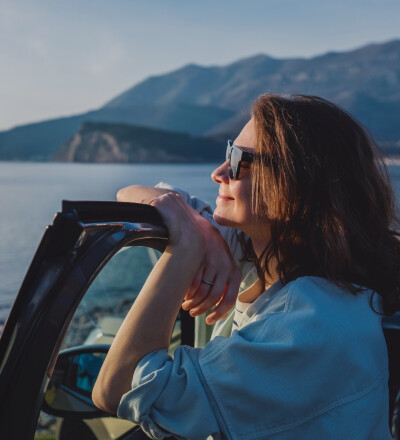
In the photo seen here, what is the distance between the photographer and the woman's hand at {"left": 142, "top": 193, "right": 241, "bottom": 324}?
1340 mm

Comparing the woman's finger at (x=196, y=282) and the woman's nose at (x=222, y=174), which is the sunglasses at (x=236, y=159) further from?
the woman's finger at (x=196, y=282)

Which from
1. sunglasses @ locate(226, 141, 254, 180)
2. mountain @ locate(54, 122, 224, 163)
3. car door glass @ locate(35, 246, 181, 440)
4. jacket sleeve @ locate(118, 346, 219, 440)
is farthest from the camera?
mountain @ locate(54, 122, 224, 163)

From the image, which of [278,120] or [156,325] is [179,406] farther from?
[278,120]

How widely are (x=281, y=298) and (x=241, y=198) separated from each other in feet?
1.27

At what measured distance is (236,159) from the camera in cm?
144

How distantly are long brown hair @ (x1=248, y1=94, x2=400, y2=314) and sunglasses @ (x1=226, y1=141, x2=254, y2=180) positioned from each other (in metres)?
0.03

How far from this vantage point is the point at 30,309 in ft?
2.99

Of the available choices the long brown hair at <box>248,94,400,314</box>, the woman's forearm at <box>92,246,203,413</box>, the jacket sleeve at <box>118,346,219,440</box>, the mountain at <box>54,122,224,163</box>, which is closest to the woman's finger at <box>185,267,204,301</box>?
the woman's forearm at <box>92,246,203,413</box>

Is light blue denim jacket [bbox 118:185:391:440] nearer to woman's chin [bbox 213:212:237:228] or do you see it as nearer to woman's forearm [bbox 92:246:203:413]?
woman's forearm [bbox 92:246:203:413]

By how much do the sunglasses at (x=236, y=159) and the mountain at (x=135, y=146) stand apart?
86338 mm

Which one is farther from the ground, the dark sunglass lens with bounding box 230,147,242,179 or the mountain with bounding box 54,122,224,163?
the dark sunglass lens with bounding box 230,147,242,179

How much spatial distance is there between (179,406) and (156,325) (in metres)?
0.22

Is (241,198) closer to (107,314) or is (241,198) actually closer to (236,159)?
(236,159)

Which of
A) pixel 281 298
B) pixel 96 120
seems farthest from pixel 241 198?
pixel 96 120
